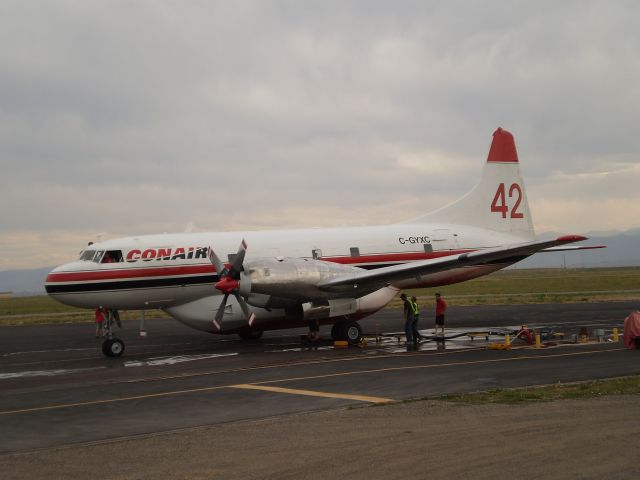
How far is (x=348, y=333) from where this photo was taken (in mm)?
24844

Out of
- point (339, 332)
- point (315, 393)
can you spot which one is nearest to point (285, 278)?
point (339, 332)

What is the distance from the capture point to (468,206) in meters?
32.1

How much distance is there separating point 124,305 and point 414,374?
12.9 meters

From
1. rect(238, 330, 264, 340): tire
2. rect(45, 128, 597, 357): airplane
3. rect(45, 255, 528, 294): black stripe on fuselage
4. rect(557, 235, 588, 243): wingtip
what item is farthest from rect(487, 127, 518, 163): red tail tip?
rect(45, 255, 528, 294): black stripe on fuselage

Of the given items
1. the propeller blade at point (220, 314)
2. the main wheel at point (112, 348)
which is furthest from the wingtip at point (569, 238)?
the main wheel at point (112, 348)

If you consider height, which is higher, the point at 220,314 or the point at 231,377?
the point at 220,314

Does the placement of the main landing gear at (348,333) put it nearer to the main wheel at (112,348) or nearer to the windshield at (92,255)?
the main wheel at (112,348)

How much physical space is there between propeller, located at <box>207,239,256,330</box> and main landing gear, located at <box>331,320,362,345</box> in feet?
10.7

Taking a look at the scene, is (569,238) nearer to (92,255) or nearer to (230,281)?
(230,281)

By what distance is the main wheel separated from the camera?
23.7 m

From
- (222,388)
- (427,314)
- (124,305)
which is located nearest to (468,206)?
(427,314)

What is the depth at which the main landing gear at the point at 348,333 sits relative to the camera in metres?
24.8

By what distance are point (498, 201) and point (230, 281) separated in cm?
1495

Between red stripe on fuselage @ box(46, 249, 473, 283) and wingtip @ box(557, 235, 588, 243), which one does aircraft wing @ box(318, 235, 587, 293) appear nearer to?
wingtip @ box(557, 235, 588, 243)
